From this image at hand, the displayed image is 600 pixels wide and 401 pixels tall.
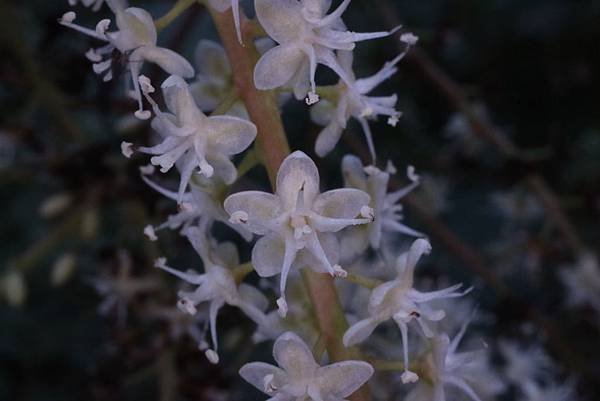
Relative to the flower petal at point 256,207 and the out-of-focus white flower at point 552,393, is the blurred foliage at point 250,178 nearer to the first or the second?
the out-of-focus white flower at point 552,393

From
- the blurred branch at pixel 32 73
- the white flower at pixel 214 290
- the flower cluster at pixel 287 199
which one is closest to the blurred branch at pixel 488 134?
the blurred branch at pixel 32 73

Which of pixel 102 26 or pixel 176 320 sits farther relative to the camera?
pixel 176 320

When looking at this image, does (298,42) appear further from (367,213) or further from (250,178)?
(250,178)

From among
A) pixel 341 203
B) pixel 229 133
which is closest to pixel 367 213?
pixel 341 203

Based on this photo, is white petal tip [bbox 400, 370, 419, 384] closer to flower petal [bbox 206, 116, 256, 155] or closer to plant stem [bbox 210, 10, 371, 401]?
plant stem [bbox 210, 10, 371, 401]

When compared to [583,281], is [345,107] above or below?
above

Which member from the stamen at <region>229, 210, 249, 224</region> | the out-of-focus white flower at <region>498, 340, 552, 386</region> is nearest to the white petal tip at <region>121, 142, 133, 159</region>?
the stamen at <region>229, 210, 249, 224</region>
